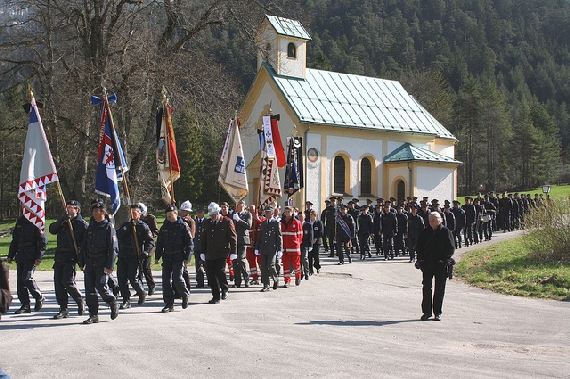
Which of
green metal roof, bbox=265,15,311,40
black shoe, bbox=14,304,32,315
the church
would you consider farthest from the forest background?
black shoe, bbox=14,304,32,315

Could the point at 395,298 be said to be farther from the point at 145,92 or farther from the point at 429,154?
the point at 429,154

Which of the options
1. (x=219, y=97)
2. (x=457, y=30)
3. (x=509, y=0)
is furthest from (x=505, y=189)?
(x=509, y=0)

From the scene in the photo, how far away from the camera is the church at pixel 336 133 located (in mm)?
34562

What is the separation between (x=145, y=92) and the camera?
22828 millimetres

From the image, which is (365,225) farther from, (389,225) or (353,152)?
(353,152)

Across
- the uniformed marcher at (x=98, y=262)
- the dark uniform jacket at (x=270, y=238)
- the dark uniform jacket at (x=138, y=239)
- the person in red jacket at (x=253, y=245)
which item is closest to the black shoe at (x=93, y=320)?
the uniformed marcher at (x=98, y=262)

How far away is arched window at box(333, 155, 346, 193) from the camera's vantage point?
35750 mm

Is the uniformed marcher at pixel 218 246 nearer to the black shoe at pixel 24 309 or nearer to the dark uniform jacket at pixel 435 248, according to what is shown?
the black shoe at pixel 24 309

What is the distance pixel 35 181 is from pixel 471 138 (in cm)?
7073

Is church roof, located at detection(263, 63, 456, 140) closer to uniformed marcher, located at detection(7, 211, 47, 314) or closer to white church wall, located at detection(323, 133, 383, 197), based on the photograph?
white church wall, located at detection(323, 133, 383, 197)

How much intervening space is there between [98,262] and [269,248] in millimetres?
4781

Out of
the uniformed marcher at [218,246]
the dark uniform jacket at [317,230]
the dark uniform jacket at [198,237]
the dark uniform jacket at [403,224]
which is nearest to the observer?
the uniformed marcher at [218,246]

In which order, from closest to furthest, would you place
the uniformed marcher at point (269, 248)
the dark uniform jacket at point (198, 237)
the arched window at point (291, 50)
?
the uniformed marcher at point (269, 248) < the dark uniform jacket at point (198, 237) < the arched window at point (291, 50)

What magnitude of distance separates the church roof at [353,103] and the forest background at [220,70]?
3880 millimetres
